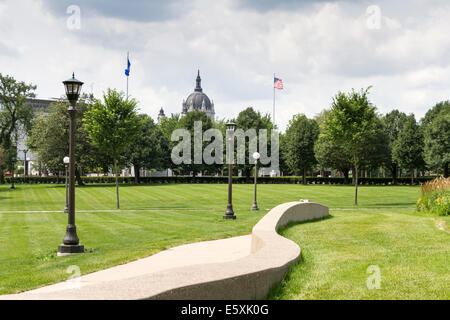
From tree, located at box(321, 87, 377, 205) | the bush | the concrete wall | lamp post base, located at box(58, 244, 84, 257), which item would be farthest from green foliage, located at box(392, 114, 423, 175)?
the concrete wall

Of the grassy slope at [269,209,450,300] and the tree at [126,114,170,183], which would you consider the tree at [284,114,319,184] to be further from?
the grassy slope at [269,209,450,300]

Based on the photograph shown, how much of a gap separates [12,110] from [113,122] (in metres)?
49.4

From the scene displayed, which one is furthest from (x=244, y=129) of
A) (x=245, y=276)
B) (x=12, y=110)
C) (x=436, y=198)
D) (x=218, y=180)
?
(x=245, y=276)

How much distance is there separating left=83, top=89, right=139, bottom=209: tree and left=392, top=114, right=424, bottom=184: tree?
49714 mm

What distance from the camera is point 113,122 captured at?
30484mm

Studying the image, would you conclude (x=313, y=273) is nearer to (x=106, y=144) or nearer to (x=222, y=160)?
(x=106, y=144)

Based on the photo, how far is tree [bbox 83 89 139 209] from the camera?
30266 millimetres

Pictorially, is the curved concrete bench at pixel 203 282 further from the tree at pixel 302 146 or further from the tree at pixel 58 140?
the tree at pixel 302 146

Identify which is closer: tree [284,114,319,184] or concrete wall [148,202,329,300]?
concrete wall [148,202,329,300]

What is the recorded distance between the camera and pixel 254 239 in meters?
10.1

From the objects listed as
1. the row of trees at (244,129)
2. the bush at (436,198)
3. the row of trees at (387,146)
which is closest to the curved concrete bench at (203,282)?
the bush at (436,198)

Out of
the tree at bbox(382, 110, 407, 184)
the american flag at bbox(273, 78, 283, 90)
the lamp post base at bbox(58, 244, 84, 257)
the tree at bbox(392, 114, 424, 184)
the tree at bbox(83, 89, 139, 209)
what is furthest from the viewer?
the tree at bbox(382, 110, 407, 184)
